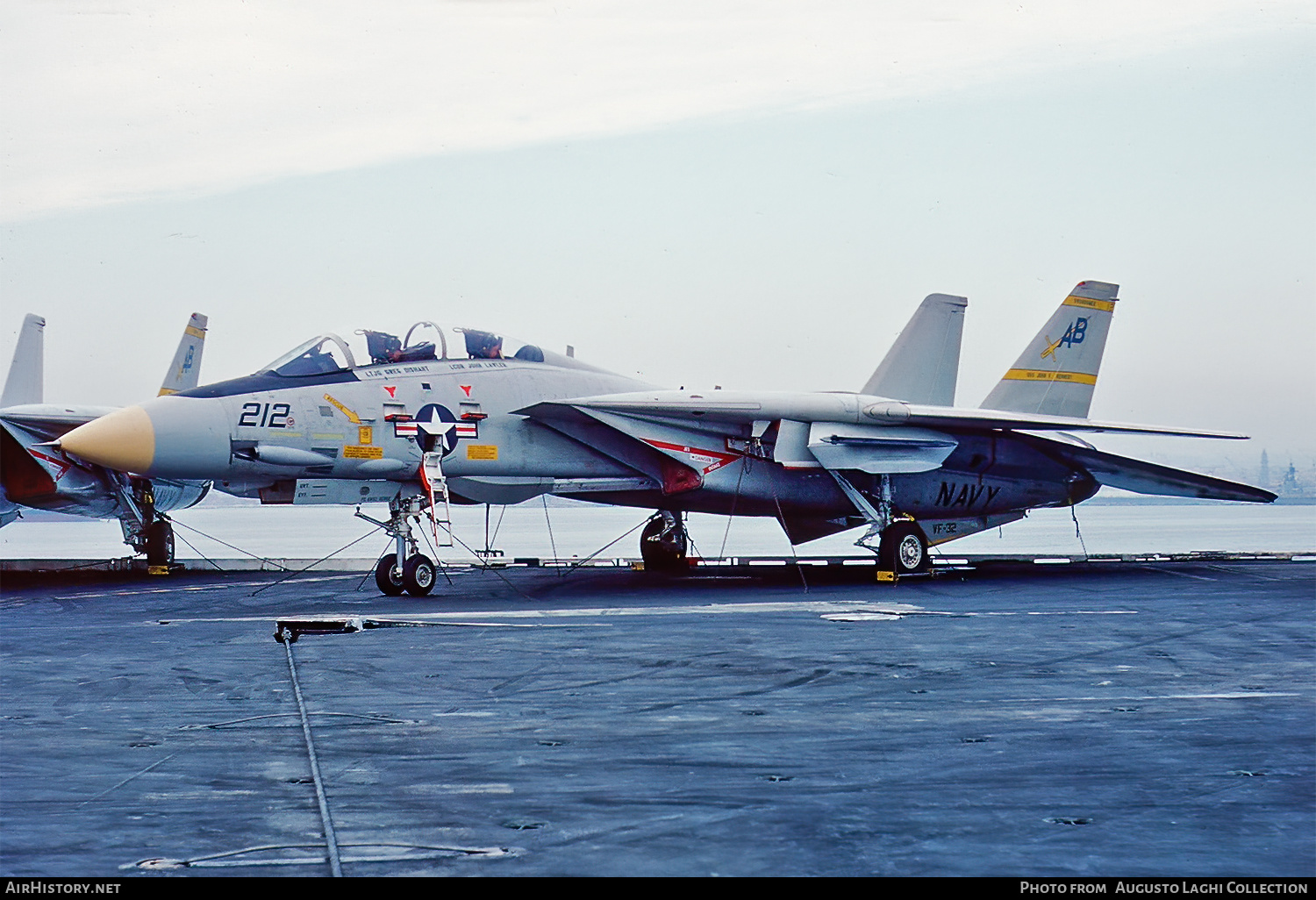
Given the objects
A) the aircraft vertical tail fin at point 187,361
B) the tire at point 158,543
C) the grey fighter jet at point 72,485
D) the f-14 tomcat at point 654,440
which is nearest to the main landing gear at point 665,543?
the f-14 tomcat at point 654,440

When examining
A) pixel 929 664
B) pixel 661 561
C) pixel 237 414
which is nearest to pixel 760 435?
pixel 661 561

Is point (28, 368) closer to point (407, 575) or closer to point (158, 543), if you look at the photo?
point (158, 543)

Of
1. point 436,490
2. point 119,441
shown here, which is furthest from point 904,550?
point 119,441

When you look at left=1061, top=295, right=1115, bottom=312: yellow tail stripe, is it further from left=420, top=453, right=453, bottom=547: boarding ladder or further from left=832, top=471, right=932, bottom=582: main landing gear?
left=420, top=453, right=453, bottom=547: boarding ladder

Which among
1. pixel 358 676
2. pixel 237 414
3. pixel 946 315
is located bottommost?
pixel 358 676

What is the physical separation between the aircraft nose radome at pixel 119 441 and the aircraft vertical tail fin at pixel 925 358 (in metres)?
11.2

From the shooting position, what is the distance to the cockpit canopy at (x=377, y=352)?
47.0ft

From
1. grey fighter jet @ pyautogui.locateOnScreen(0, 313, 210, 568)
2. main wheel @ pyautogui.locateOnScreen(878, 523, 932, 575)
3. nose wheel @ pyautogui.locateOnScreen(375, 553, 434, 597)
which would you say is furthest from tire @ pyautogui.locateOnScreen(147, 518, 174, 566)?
main wheel @ pyautogui.locateOnScreen(878, 523, 932, 575)

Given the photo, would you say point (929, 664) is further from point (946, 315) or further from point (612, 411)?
point (946, 315)

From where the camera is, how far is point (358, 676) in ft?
26.6

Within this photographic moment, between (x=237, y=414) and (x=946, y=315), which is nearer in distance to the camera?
(x=237, y=414)

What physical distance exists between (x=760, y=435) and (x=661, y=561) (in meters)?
3.46

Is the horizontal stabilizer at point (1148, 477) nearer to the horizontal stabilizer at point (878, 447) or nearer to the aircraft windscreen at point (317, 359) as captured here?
the horizontal stabilizer at point (878, 447)

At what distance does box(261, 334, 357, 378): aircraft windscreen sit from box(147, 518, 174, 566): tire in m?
7.45
